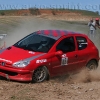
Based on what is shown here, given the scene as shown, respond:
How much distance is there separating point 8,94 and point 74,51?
371 centimetres

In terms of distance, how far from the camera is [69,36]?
11.5 metres

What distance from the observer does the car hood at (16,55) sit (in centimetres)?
1010

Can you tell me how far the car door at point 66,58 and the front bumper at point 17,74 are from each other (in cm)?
101

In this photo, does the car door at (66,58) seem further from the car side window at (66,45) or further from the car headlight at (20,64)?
the car headlight at (20,64)

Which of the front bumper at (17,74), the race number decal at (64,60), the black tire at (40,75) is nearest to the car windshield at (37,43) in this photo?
the race number decal at (64,60)

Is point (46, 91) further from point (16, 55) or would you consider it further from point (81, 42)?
point (81, 42)

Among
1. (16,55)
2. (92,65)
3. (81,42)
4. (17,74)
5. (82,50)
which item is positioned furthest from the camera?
(92,65)

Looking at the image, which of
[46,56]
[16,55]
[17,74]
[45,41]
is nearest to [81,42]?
[45,41]

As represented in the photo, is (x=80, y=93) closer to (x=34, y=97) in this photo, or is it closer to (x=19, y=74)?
(x=34, y=97)

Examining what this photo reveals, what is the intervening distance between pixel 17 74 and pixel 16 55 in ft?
2.33

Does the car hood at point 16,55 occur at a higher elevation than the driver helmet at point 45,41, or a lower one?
lower

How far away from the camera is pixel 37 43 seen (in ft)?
36.6

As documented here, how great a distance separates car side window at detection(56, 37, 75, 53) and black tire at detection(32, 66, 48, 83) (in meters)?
0.96

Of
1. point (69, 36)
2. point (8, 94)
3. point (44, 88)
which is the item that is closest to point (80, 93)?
point (44, 88)
